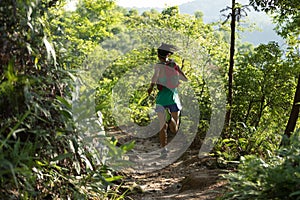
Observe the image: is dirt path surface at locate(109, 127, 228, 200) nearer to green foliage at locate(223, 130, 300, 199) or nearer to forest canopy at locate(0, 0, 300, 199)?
forest canopy at locate(0, 0, 300, 199)

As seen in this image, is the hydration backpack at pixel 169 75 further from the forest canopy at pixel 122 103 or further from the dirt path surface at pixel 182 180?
the dirt path surface at pixel 182 180

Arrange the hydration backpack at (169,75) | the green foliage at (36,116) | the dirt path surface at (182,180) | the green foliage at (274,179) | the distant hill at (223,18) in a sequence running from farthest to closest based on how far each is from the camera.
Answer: the distant hill at (223,18) < the hydration backpack at (169,75) < the dirt path surface at (182,180) < the green foliage at (36,116) < the green foliage at (274,179)

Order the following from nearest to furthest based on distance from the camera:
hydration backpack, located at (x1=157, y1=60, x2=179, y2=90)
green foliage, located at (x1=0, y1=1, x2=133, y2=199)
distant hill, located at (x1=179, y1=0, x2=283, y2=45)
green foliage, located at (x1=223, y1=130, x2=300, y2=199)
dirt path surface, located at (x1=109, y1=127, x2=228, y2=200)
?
green foliage, located at (x1=223, y1=130, x2=300, y2=199) < green foliage, located at (x1=0, y1=1, x2=133, y2=199) < dirt path surface, located at (x1=109, y1=127, x2=228, y2=200) < hydration backpack, located at (x1=157, y1=60, x2=179, y2=90) < distant hill, located at (x1=179, y1=0, x2=283, y2=45)

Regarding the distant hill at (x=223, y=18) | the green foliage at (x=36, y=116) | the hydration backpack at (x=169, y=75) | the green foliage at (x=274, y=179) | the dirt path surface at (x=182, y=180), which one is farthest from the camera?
the distant hill at (x=223, y=18)

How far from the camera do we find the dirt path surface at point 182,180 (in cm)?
402

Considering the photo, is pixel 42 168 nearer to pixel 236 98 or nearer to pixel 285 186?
pixel 285 186

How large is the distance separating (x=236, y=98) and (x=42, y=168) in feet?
14.0

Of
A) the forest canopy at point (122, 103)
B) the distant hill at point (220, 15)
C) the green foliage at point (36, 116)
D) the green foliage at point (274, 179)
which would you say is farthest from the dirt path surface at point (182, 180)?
the distant hill at point (220, 15)

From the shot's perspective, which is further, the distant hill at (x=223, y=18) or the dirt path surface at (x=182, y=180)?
the distant hill at (x=223, y=18)

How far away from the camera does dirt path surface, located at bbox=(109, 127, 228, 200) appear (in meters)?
4.02

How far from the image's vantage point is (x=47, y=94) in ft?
9.21

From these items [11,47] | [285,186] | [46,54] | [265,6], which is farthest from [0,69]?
[265,6]

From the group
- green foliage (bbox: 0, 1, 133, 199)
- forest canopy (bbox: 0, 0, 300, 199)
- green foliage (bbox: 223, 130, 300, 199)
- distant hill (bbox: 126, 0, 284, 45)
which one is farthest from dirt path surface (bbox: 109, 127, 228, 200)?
distant hill (bbox: 126, 0, 284, 45)

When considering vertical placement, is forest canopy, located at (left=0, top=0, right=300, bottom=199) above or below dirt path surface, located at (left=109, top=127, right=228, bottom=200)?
above
